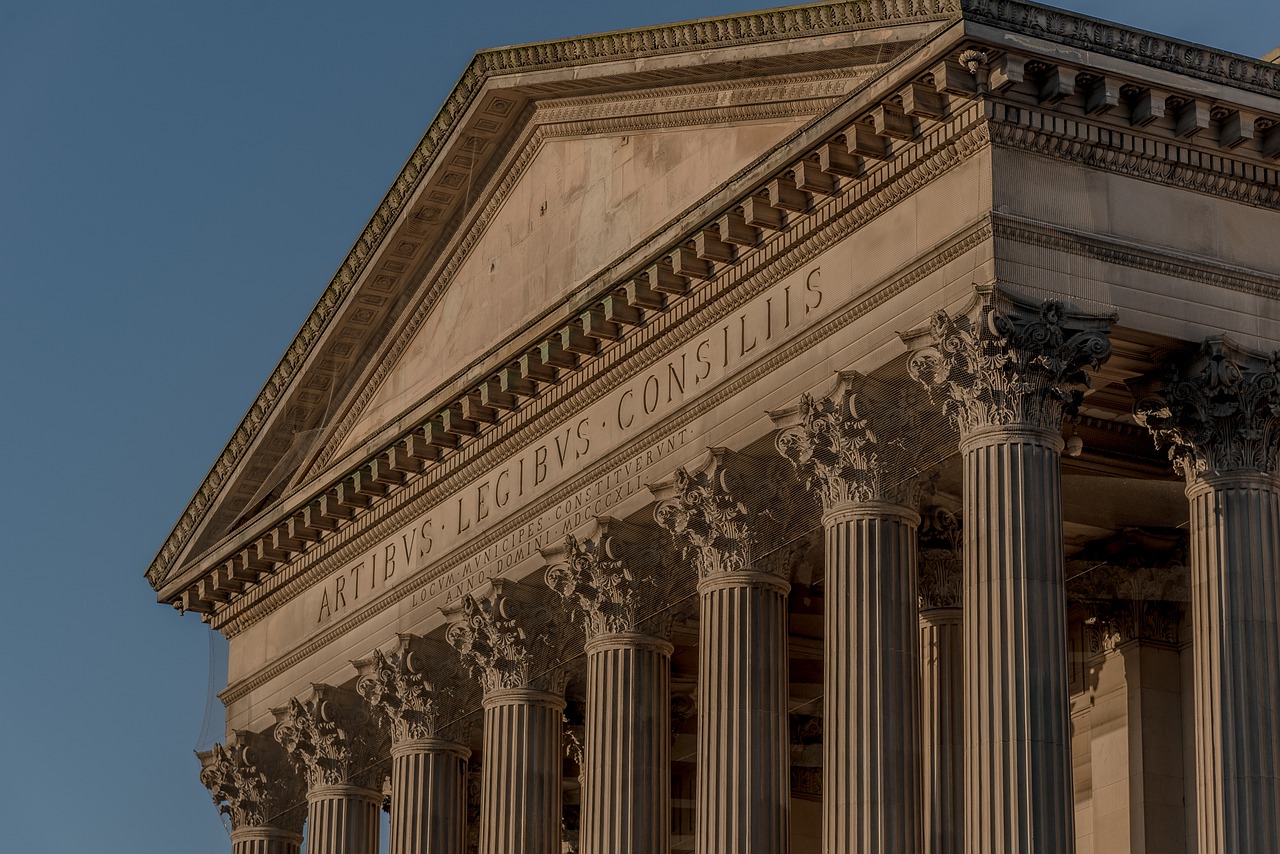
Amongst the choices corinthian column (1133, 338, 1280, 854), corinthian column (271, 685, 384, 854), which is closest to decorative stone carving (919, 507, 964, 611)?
corinthian column (1133, 338, 1280, 854)

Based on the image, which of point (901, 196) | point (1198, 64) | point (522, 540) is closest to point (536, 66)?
point (522, 540)

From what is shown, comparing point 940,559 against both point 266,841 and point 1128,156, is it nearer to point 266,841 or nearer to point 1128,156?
point 1128,156

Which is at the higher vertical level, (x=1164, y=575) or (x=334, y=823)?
(x=1164, y=575)

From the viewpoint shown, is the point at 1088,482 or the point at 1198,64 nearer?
the point at 1198,64

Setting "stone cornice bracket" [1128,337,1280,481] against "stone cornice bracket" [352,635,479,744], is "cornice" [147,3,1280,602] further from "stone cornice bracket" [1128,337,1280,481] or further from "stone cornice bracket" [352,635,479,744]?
"stone cornice bracket" [352,635,479,744]

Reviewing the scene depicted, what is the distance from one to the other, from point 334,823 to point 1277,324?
2267 cm

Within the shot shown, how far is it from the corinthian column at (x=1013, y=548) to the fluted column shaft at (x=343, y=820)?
65.0 feet

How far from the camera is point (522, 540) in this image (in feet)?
150

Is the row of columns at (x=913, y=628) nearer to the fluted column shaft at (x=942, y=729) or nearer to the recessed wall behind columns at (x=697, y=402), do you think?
the fluted column shaft at (x=942, y=729)

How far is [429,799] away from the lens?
48.7 metres

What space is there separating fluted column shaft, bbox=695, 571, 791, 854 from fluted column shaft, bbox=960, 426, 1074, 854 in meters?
5.80

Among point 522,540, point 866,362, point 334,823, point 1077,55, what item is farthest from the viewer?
point 334,823

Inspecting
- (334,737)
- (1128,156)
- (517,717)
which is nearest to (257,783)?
(334,737)

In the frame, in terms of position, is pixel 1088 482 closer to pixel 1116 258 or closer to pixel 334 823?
pixel 1116 258
